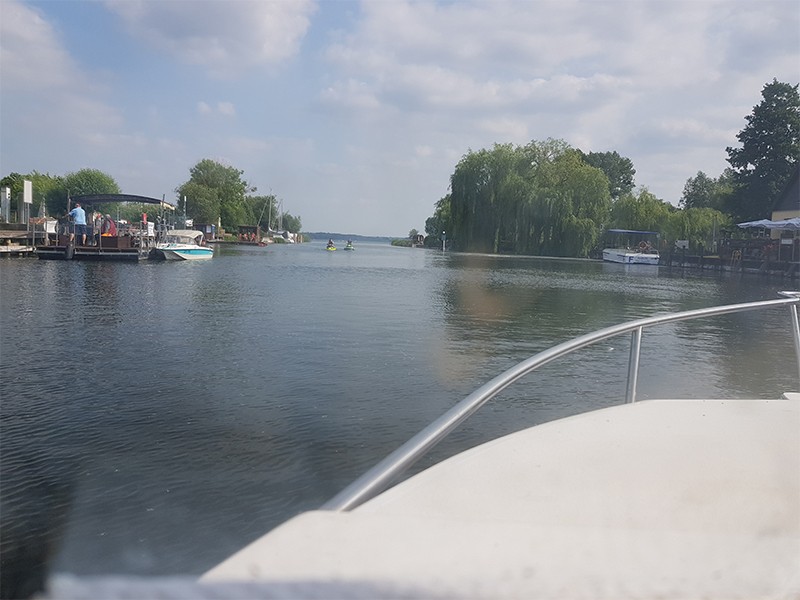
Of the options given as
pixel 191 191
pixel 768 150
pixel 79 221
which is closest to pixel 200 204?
pixel 191 191

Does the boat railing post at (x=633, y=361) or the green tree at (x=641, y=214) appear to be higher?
the green tree at (x=641, y=214)

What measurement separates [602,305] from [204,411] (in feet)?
49.8

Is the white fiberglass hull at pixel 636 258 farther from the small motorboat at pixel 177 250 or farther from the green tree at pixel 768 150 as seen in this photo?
the small motorboat at pixel 177 250

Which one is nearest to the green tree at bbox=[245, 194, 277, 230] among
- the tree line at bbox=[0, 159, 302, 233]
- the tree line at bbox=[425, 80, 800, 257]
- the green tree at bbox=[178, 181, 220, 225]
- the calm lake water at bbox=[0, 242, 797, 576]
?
the tree line at bbox=[0, 159, 302, 233]

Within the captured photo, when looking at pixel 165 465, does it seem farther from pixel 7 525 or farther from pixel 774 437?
pixel 774 437

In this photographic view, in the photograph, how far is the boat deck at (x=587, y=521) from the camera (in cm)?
175

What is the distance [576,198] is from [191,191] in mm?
53638

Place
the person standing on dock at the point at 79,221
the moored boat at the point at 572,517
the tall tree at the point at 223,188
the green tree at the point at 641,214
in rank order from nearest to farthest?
the moored boat at the point at 572,517 → the person standing on dock at the point at 79,221 → the green tree at the point at 641,214 → the tall tree at the point at 223,188

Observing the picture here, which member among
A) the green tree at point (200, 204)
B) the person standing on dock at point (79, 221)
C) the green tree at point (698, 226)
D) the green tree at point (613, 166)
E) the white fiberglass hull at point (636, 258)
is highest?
the green tree at point (613, 166)

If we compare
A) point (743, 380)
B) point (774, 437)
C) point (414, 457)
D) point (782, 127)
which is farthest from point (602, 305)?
point (782, 127)

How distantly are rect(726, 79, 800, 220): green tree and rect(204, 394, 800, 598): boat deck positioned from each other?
51.4 meters

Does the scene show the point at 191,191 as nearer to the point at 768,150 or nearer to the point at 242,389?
the point at 768,150

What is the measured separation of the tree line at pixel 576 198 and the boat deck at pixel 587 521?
51033mm

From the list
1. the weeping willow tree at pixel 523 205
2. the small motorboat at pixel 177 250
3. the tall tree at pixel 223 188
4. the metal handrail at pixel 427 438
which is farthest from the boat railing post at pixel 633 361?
the tall tree at pixel 223 188
